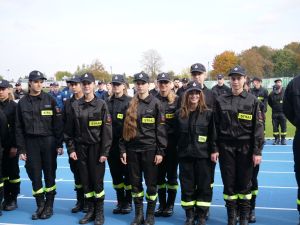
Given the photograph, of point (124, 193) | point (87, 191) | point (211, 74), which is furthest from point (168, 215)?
point (211, 74)

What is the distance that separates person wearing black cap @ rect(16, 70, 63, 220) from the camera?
5.77 metres

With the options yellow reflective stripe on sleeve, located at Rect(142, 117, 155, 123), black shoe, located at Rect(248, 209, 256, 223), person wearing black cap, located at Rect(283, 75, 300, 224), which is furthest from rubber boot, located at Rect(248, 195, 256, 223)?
yellow reflective stripe on sleeve, located at Rect(142, 117, 155, 123)

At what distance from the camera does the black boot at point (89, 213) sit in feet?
18.3

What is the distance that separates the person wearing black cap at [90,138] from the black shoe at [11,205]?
1633mm

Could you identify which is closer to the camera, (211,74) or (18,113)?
(18,113)

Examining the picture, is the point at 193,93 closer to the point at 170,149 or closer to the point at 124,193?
the point at 170,149

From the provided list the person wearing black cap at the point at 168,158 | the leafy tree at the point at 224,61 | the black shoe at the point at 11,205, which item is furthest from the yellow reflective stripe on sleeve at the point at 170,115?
the leafy tree at the point at 224,61

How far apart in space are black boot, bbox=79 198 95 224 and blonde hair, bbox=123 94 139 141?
127 cm

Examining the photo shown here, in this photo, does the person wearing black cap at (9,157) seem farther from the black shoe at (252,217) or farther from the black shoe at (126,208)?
the black shoe at (252,217)

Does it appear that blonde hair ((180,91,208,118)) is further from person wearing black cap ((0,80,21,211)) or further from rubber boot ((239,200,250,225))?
person wearing black cap ((0,80,21,211))

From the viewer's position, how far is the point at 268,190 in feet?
23.4

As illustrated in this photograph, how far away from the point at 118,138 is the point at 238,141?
2.01 meters

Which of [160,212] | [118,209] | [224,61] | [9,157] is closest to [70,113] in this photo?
[9,157]

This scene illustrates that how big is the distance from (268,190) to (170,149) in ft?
9.01
